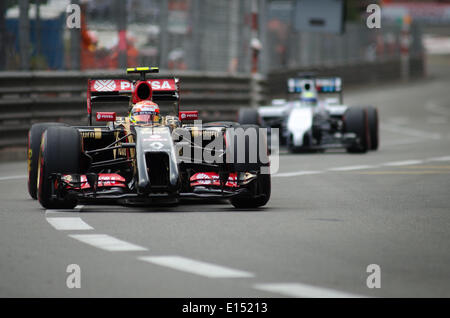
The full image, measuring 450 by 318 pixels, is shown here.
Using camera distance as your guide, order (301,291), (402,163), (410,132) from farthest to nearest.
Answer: (410,132)
(402,163)
(301,291)

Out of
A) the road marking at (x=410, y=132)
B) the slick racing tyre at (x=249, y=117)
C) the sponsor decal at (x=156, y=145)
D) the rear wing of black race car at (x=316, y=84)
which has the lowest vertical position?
the road marking at (x=410, y=132)

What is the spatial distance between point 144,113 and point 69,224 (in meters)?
2.65

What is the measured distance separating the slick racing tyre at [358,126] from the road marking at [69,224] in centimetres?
1133

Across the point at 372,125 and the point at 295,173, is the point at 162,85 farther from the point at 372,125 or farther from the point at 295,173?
the point at 372,125

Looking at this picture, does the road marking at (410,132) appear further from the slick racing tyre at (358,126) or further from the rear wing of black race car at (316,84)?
the slick racing tyre at (358,126)

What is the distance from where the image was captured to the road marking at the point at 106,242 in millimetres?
8742

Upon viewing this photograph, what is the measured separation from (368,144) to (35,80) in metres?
6.41

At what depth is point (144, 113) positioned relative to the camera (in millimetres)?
12633

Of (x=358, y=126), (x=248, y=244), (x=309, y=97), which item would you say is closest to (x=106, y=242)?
(x=248, y=244)

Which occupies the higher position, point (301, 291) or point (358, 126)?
point (358, 126)

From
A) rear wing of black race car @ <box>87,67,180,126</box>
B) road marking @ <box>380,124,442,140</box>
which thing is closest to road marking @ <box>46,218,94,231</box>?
rear wing of black race car @ <box>87,67,180,126</box>

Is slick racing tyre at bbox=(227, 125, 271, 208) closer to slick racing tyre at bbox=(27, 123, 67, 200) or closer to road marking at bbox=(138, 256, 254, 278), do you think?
slick racing tyre at bbox=(27, 123, 67, 200)

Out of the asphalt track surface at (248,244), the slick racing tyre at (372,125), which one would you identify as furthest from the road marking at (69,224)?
the slick racing tyre at (372,125)
